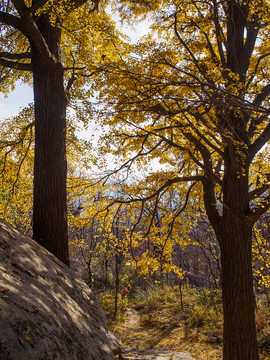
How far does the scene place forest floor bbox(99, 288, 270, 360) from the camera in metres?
6.19

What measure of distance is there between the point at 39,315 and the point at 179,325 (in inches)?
301

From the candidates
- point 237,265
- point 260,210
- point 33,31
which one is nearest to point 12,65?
point 33,31

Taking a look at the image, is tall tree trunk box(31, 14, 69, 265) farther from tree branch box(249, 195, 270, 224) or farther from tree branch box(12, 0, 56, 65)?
tree branch box(249, 195, 270, 224)

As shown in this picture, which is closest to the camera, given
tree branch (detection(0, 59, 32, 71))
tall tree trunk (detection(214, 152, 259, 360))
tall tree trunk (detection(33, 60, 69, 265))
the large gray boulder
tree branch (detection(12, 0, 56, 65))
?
the large gray boulder

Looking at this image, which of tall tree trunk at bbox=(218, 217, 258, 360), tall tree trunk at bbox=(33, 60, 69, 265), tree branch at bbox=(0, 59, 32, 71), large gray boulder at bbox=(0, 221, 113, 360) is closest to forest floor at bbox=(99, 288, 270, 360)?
tall tree trunk at bbox=(218, 217, 258, 360)

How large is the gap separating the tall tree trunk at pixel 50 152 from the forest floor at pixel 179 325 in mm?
4571

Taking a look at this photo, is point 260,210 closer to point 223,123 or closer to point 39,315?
point 223,123

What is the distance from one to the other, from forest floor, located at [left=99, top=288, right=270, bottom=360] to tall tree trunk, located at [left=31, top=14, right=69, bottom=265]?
15.0 ft

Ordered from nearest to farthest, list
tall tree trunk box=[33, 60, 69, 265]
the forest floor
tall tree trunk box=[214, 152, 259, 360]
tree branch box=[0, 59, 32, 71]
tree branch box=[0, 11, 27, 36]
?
tall tree trunk box=[33, 60, 69, 265] → tree branch box=[0, 11, 27, 36] → tall tree trunk box=[214, 152, 259, 360] → tree branch box=[0, 59, 32, 71] → the forest floor

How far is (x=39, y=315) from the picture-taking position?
4.79 feet

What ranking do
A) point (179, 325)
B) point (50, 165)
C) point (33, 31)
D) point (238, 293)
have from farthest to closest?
point (179, 325) → point (238, 293) → point (50, 165) → point (33, 31)

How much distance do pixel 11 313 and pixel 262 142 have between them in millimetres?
4930

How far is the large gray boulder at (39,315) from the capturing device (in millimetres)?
1189

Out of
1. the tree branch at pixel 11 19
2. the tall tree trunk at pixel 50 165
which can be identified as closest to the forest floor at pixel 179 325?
the tall tree trunk at pixel 50 165
